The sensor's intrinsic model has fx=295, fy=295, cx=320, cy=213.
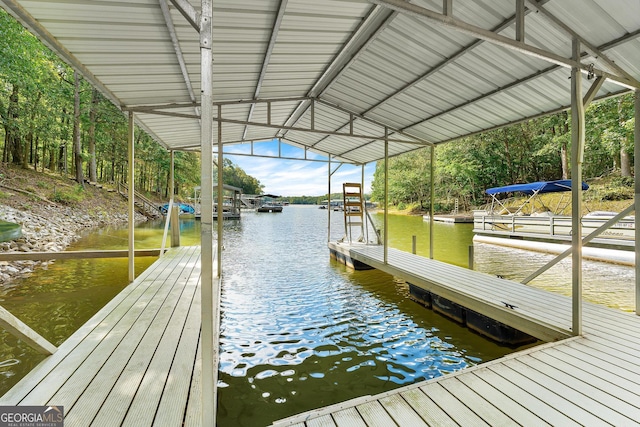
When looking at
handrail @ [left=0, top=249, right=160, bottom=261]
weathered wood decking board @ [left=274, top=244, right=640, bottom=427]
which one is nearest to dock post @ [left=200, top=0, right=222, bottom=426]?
weathered wood decking board @ [left=274, top=244, right=640, bottom=427]

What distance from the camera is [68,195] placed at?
1404cm

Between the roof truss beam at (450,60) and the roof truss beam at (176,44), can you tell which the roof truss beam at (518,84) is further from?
the roof truss beam at (176,44)

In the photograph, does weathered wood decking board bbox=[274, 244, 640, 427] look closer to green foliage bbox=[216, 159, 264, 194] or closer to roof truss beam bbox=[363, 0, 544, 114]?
roof truss beam bbox=[363, 0, 544, 114]

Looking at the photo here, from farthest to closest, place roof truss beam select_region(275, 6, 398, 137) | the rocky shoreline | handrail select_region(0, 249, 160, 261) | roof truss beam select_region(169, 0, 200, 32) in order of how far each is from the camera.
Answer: the rocky shoreline → handrail select_region(0, 249, 160, 261) → roof truss beam select_region(275, 6, 398, 137) → roof truss beam select_region(169, 0, 200, 32)

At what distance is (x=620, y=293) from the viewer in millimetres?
5695

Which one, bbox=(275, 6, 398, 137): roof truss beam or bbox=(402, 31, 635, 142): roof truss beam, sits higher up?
bbox=(275, 6, 398, 137): roof truss beam

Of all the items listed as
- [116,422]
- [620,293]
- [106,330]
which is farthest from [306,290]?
[620,293]

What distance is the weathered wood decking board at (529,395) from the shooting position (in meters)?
1.84

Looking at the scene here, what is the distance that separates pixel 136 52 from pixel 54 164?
25.9 metres

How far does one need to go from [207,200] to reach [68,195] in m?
16.8

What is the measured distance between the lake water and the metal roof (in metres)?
3.14

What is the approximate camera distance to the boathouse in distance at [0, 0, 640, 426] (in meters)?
1.87

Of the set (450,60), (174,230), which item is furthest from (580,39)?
(174,230)

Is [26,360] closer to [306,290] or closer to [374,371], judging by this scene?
[374,371]
